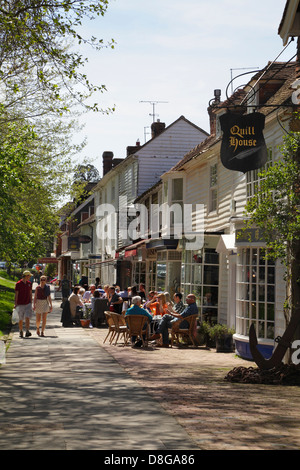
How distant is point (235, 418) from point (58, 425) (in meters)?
2.28

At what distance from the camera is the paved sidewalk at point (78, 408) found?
743 centimetres

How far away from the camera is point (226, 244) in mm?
19156

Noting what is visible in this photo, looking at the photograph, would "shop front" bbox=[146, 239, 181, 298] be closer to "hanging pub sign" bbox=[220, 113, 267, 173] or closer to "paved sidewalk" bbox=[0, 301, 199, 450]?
"paved sidewalk" bbox=[0, 301, 199, 450]

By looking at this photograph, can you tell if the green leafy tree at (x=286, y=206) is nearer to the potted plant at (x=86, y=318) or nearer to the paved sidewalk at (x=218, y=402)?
the paved sidewalk at (x=218, y=402)

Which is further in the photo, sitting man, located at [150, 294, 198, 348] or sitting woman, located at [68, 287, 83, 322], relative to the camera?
sitting woman, located at [68, 287, 83, 322]

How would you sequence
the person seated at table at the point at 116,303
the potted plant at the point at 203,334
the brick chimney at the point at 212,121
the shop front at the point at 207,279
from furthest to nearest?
1. the brick chimney at the point at 212,121
2. the person seated at table at the point at 116,303
3. the shop front at the point at 207,279
4. the potted plant at the point at 203,334

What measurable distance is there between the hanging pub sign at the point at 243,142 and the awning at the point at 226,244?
17.5 ft

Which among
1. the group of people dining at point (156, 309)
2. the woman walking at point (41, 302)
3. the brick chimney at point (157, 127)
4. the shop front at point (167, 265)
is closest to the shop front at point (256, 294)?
the group of people dining at point (156, 309)

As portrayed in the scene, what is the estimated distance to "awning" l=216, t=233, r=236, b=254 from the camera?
19.0 m

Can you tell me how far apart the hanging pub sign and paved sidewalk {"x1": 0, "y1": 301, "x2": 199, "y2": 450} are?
4.71 metres

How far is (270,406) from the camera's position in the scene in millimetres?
9891

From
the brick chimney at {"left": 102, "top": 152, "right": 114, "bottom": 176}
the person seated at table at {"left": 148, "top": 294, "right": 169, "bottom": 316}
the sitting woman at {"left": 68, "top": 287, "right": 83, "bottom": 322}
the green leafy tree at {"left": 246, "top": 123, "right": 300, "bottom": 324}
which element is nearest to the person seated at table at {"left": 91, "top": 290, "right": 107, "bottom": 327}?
the sitting woman at {"left": 68, "top": 287, "right": 83, "bottom": 322}

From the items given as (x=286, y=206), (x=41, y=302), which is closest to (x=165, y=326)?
(x=41, y=302)
